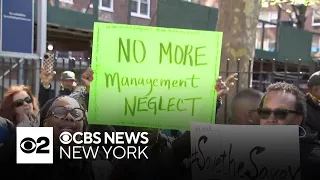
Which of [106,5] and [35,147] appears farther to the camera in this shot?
[106,5]

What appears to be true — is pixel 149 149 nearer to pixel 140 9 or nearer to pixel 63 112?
pixel 63 112

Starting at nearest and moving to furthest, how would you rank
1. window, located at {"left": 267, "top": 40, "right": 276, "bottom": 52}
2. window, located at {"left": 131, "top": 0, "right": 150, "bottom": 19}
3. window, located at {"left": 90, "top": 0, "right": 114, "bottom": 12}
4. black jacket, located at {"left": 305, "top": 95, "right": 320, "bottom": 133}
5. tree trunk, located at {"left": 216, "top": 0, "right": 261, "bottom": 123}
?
black jacket, located at {"left": 305, "top": 95, "right": 320, "bottom": 133}, tree trunk, located at {"left": 216, "top": 0, "right": 261, "bottom": 123}, window, located at {"left": 90, "top": 0, "right": 114, "bottom": 12}, window, located at {"left": 131, "top": 0, "right": 150, "bottom": 19}, window, located at {"left": 267, "top": 40, "right": 276, "bottom": 52}

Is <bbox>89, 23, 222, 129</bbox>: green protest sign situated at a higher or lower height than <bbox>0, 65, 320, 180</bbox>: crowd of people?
higher

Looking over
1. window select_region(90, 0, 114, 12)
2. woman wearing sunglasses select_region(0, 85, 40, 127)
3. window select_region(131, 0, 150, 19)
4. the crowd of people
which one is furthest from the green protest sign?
window select_region(131, 0, 150, 19)

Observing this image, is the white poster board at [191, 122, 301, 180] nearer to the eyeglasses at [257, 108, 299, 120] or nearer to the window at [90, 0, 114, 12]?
the eyeglasses at [257, 108, 299, 120]

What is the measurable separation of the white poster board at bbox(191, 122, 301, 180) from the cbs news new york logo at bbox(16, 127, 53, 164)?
0.60 meters

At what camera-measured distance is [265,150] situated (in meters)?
1.92

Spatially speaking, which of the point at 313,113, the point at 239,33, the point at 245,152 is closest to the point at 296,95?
the point at 245,152

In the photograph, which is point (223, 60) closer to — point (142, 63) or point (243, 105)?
point (243, 105)

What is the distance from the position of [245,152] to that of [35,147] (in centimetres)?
85

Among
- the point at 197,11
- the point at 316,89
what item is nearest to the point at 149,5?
the point at 197,11

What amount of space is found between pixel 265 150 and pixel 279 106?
0.34 metres

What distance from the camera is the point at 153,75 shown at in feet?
8.30

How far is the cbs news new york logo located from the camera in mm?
2016
